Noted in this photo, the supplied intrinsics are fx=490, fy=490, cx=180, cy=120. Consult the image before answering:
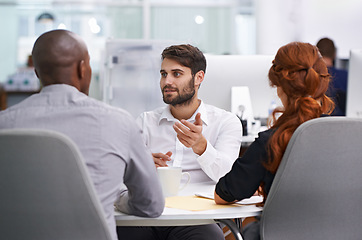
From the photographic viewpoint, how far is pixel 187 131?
6.03 feet

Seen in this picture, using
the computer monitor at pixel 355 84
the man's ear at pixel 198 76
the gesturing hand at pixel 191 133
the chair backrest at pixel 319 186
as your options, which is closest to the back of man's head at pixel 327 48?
the computer monitor at pixel 355 84

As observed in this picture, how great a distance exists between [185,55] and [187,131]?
52 centimetres

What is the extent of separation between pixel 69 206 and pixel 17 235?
16 centimetres

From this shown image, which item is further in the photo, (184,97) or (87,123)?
(184,97)

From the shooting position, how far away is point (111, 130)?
4.11 ft

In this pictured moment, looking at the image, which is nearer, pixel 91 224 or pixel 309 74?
pixel 91 224

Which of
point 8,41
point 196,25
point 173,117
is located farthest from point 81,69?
point 8,41

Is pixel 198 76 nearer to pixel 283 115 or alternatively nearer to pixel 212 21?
pixel 283 115

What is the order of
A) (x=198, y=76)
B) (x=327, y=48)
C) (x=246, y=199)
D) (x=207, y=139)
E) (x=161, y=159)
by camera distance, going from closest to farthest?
1. (x=246, y=199)
2. (x=161, y=159)
3. (x=207, y=139)
4. (x=198, y=76)
5. (x=327, y=48)

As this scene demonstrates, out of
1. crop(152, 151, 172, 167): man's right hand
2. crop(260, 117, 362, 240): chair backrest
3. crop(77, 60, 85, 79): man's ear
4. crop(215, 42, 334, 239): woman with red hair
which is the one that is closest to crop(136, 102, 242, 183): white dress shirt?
crop(152, 151, 172, 167): man's right hand

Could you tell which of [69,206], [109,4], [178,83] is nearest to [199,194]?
[69,206]

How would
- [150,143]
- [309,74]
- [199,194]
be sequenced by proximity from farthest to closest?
1. [150,143]
2. [199,194]
3. [309,74]

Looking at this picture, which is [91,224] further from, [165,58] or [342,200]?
[165,58]

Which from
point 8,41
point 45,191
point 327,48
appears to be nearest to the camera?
point 45,191
